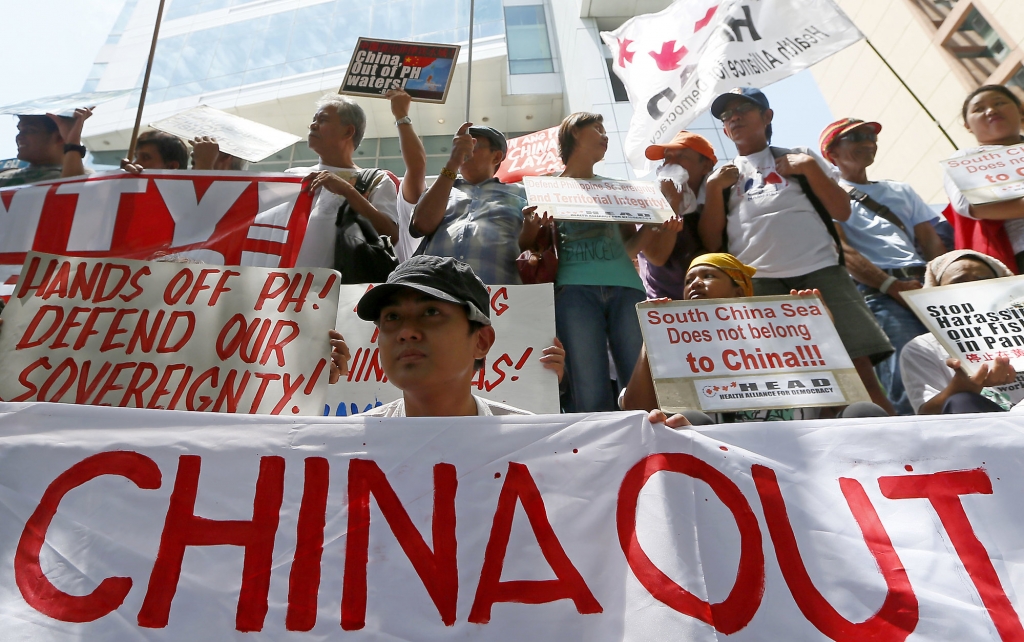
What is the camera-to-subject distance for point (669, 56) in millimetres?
4688

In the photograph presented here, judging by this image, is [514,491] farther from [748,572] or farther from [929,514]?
[929,514]

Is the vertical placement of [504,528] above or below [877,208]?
below

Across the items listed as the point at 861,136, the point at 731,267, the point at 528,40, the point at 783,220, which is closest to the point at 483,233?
the point at 731,267

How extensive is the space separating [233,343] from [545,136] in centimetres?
503

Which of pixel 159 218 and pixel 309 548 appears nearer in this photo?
pixel 309 548

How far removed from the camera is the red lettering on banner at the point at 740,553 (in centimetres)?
138

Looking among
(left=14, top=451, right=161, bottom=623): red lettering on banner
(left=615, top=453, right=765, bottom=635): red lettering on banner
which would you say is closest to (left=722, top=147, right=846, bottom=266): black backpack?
(left=615, top=453, right=765, bottom=635): red lettering on banner

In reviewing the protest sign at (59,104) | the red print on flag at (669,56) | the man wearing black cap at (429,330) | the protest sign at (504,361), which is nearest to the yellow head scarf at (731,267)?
the protest sign at (504,361)

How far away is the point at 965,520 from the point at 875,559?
23cm

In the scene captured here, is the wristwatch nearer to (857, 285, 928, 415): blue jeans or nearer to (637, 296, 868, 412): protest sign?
(637, 296, 868, 412): protest sign

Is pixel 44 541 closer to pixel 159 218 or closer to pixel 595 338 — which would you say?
pixel 595 338

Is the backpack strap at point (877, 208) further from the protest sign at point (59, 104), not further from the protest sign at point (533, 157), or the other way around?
the protest sign at point (59, 104)

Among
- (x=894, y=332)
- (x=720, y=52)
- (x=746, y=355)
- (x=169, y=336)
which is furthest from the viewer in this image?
(x=720, y=52)

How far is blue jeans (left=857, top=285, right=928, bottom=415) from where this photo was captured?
298 centimetres
